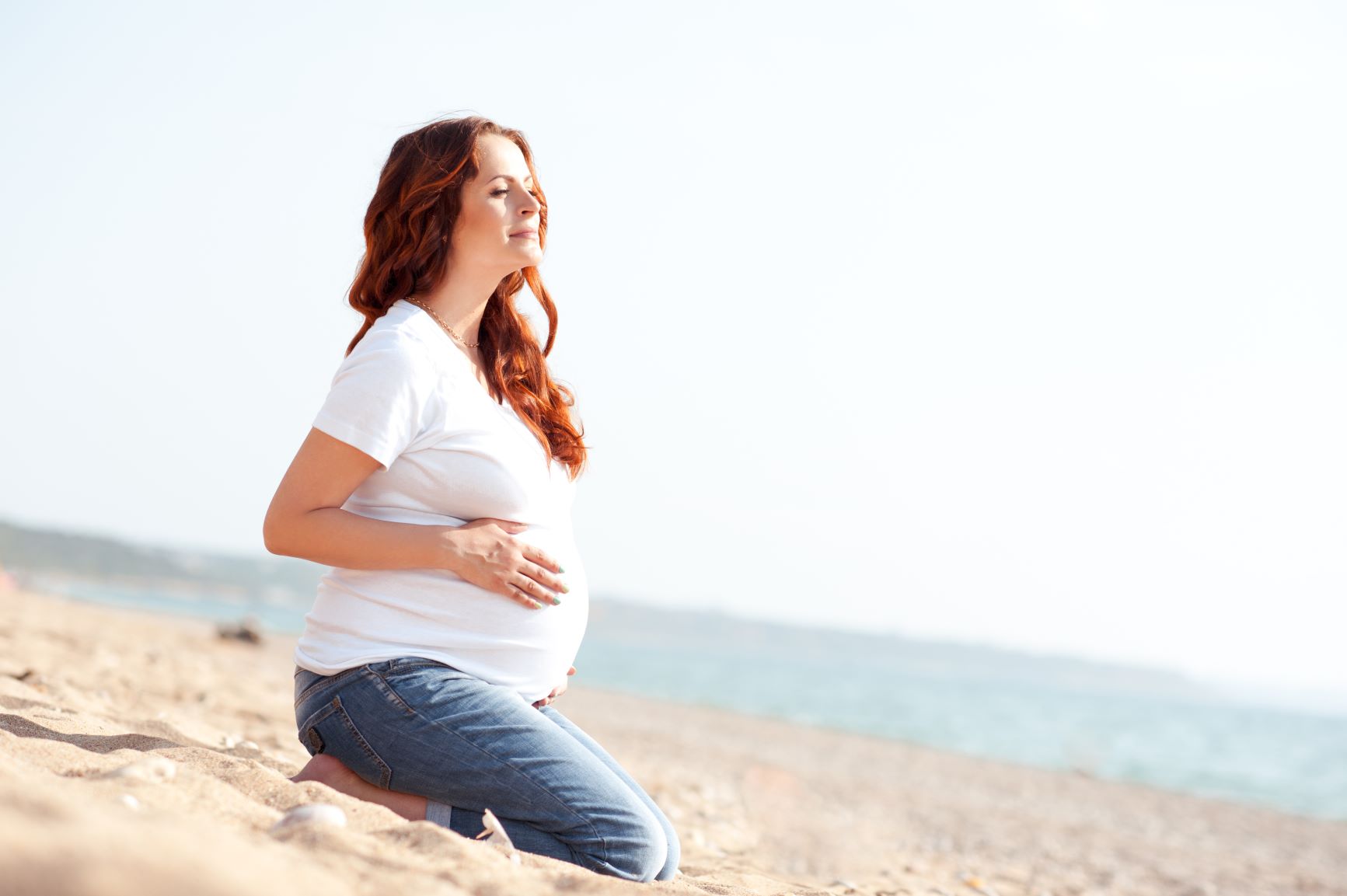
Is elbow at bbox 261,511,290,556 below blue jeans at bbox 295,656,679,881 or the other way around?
the other way around

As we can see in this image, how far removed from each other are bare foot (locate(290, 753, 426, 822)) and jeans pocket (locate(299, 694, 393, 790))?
14 mm

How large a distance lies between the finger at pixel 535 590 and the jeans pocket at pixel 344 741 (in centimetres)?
48

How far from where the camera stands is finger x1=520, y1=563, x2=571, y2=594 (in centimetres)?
254

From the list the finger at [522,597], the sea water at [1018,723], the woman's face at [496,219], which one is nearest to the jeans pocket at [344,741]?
the finger at [522,597]

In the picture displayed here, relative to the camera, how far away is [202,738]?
3641 mm

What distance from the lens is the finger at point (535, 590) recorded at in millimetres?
2523

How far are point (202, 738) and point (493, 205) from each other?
2.14 meters

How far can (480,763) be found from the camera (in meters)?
2.38

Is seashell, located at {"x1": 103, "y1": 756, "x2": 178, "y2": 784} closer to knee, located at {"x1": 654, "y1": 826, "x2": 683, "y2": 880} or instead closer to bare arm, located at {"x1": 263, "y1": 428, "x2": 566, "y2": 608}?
bare arm, located at {"x1": 263, "y1": 428, "x2": 566, "y2": 608}

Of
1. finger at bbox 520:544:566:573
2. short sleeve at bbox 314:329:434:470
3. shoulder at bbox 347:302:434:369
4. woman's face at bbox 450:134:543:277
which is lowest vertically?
finger at bbox 520:544:566:573

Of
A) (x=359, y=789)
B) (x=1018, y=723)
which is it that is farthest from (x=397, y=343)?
(x=1018, y=723)

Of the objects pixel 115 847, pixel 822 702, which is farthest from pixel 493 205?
pixel 822 702

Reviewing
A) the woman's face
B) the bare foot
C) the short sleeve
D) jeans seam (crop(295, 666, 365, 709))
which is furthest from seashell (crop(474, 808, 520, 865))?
the woman's face

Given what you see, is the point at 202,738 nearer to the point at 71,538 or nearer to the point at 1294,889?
the point at 1294,889
